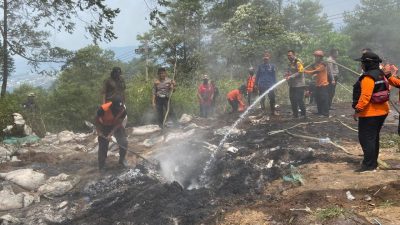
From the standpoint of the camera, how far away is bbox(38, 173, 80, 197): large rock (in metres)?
6.76

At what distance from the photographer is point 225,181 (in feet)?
21.8

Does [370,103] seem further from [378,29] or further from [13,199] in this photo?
[378,29]

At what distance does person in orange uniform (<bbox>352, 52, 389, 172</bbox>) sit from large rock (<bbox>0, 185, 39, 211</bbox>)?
5.05 meters

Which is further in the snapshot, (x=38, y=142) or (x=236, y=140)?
(x=38, y=142)

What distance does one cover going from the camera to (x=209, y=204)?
18.6 ft

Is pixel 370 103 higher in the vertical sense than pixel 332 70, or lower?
lower

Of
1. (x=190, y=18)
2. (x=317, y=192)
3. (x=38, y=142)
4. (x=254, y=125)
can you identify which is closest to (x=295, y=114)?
(x=254, y=125)

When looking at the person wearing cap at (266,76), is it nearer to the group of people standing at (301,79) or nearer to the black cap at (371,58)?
the group of people standing at (301,79)

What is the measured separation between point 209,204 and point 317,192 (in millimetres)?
1455

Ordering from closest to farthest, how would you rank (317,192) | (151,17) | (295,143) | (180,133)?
1. (317,192)
2. (151,17)
3. (295,143)
4. (180,133)

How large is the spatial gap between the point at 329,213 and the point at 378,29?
3154 centimetres

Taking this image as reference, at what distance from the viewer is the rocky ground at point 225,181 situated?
5027mm

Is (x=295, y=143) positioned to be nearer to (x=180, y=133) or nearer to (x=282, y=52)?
(x=180, y=133)

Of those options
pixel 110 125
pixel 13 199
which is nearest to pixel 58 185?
pixel 13 199
